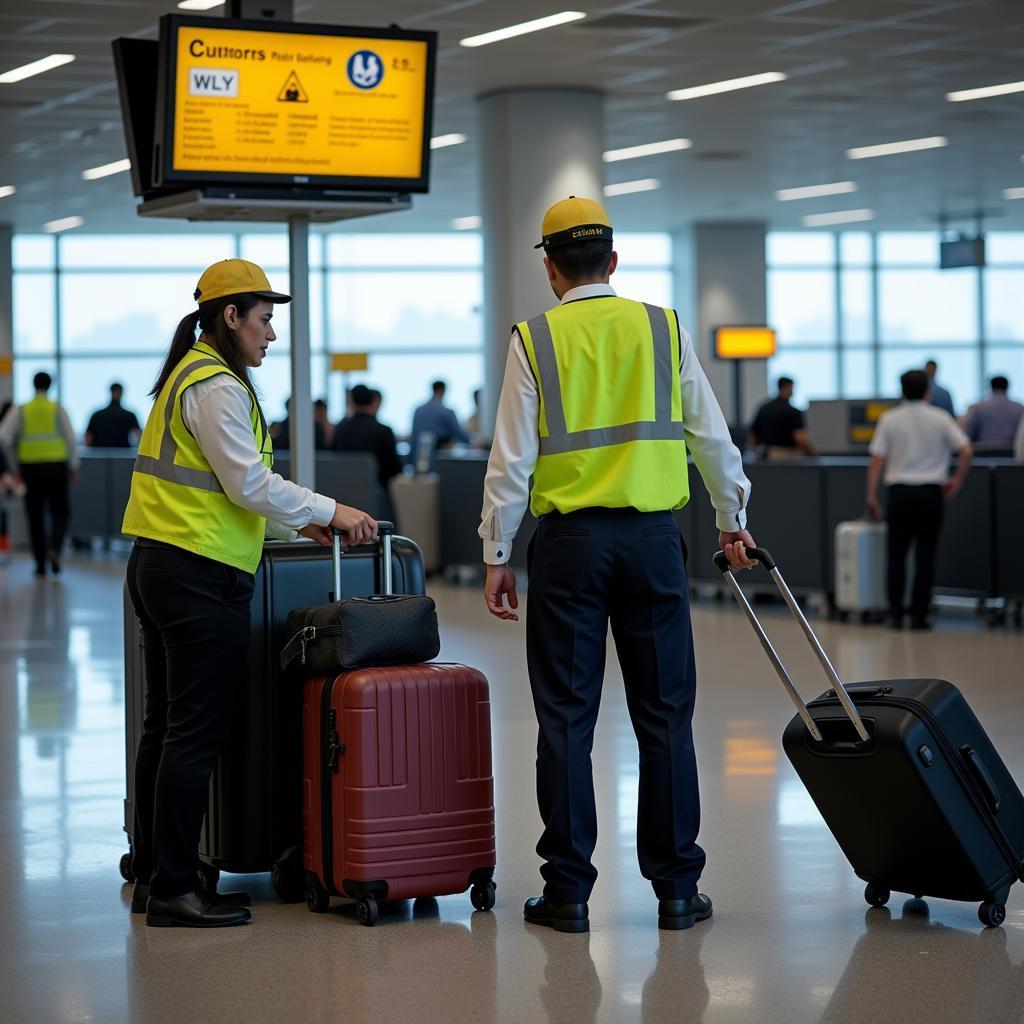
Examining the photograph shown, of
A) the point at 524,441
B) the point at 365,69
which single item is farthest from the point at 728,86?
the point at 524,441

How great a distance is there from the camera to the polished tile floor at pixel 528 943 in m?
3.63

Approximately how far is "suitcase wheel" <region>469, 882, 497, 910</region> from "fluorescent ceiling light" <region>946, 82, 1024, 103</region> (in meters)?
11.9

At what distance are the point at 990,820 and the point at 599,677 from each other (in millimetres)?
978

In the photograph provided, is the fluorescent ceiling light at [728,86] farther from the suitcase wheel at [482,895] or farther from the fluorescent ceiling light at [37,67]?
the suitcase wheel at [482,895]

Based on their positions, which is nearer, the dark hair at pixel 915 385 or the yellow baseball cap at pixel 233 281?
the yellow baseball cap at pixel 233 281

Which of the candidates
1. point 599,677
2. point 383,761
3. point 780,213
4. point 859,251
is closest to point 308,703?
point 383,761

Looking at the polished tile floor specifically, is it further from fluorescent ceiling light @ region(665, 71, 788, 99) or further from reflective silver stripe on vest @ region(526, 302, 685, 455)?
fluorescent ceiling light @ region(665, 71, 788, 99)

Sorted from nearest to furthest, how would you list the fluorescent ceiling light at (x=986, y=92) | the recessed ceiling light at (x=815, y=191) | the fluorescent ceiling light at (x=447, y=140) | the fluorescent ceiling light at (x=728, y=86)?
1. the fluorescent ceiling light at (x=728, y=86)
2. the fluorescent ceiling light at (x=986, y=92)
3. the fluorescent ceiling light at (x=447, y=140)
4. the recessed ceiling light at (x=815, y=191)

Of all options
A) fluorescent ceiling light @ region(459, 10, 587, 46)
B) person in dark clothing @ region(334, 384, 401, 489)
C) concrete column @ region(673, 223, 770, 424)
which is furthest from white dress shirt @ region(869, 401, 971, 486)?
concrete column @ region(673, 223, 770, 424)

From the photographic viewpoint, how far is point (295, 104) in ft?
23.6

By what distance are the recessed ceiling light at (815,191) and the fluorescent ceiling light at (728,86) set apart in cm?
659

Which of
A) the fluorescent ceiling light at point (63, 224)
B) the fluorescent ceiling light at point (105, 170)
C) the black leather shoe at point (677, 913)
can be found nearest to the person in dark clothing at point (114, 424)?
the fluorescent ceiling light at point (105, 170)

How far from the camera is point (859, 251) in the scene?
27938mm

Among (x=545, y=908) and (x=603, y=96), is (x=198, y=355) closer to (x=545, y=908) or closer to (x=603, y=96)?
(x=545, y=908)
